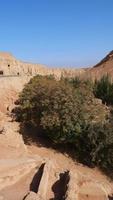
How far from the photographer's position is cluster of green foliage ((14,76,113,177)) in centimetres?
2034

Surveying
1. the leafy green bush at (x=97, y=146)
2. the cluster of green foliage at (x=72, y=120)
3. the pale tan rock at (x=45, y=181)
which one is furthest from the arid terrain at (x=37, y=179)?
the cluster of green foliage at (x=72, y=120)

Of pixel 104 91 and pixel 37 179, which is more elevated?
pixel 104 91

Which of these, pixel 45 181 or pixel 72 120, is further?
pixel 72 120

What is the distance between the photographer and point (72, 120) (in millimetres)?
21797

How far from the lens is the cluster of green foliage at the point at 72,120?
20.3 meters

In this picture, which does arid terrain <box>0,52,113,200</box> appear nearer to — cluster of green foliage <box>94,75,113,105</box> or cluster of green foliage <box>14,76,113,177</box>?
cluster of green foliage <box>14,76,113,177</box>

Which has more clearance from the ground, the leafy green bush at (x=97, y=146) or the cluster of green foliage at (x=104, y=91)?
the cluster of green foliage at (x=104, y=91)

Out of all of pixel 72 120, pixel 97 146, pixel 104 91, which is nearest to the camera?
pixel 97 146

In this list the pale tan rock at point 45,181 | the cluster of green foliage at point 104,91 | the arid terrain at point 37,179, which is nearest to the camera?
the pale tan rock at point 45,181

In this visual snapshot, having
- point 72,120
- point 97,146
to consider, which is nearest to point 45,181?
point 97,146

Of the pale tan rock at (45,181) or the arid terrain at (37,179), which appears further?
the arid terrain at (37,179)

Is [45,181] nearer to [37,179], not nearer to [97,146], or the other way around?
[37,179]

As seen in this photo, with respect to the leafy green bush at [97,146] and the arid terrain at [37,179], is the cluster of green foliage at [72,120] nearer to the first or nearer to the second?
the leafy green bush at [97,146]

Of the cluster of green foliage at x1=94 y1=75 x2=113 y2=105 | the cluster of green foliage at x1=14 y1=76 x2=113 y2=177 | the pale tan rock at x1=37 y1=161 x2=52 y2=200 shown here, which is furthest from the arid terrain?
the cluster of green foliage at x1=94 y1=75 x2=113 y2=105
